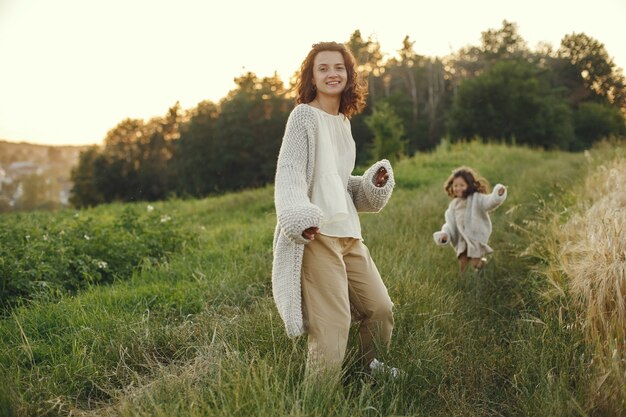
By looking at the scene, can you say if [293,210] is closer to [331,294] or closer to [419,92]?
[331,294]

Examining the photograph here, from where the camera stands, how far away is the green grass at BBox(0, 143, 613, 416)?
Answer: 252 centimetres

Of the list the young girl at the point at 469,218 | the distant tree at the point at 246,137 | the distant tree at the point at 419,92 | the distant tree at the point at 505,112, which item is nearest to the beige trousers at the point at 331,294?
the young girl at the point at 469,218

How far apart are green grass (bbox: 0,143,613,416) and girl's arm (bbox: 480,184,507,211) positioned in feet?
2.05

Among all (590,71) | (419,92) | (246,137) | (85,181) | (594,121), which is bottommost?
(85,181)

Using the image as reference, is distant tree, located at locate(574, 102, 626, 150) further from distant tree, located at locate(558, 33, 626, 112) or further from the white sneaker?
the white sneaker

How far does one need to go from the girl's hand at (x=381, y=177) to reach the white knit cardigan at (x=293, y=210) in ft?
1.74

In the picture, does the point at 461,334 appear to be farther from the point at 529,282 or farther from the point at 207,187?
the point at 207,187

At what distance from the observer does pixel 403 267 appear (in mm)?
4836

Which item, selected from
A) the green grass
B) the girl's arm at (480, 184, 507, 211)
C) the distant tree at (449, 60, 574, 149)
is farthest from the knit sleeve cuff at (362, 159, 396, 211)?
the distant tree at (449, 60, 574, 149)

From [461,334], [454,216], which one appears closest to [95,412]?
[461,334]

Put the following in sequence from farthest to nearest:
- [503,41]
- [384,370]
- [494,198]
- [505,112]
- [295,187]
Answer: [503,41], [505,112], [494,198], [384,370], [295,187]

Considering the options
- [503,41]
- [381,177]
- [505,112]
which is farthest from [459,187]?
[503,41]

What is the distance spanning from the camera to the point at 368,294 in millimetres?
3000

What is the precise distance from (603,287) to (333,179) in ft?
6.34
